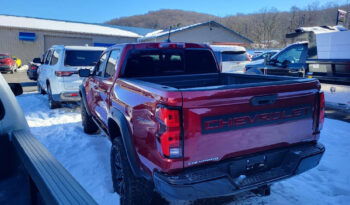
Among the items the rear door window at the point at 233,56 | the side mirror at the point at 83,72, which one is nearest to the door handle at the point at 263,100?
the side mirror at the point at 83,72

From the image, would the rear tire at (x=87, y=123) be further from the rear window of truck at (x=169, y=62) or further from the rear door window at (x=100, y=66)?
the rear window of truck at (x=169, y=62)

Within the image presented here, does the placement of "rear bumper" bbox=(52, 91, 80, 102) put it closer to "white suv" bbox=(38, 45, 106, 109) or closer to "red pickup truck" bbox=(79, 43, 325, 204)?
"white suv" bbox=(38, 45, 106, 109)

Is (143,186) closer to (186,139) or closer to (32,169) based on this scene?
(186,139)

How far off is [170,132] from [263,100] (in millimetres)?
930

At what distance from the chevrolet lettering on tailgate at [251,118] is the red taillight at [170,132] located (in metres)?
0.24

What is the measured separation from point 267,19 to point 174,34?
1888 inches

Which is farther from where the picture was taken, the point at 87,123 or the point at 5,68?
the point at 5,68

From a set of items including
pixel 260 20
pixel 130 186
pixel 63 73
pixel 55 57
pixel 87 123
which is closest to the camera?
pixel 130 186

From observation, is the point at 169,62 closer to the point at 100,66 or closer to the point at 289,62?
the point at 100,66

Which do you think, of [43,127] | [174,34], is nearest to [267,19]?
[174,34]

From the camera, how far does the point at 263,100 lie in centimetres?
239

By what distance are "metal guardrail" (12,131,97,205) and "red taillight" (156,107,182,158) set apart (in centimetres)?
73

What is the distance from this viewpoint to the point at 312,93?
2734 mm

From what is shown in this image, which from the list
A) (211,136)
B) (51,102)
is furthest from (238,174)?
(51,102)
